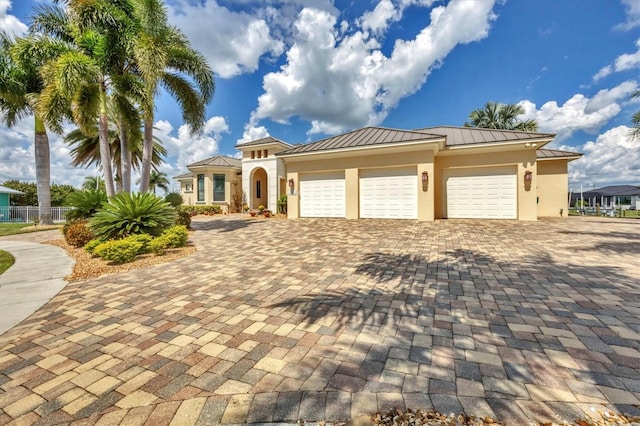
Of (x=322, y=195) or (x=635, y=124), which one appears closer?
(x=322, y=195)

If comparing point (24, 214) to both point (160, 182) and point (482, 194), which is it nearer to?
point (160, 182)

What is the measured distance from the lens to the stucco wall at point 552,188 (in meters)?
15.1

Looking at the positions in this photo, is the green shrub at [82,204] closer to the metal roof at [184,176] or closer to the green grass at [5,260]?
the green grass at [5,260]

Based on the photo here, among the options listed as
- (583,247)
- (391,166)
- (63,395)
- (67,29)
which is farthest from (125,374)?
(67,29)

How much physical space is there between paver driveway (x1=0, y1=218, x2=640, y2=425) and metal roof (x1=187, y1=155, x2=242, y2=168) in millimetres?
19047

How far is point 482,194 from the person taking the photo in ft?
42.0

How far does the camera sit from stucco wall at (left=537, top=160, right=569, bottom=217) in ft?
49.5

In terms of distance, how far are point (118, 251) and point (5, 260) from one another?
3.36 m

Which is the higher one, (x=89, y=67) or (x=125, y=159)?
(x=89, y=67)

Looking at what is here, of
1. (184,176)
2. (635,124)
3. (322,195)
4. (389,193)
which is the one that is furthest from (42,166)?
(635,124)

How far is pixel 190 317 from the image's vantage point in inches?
133

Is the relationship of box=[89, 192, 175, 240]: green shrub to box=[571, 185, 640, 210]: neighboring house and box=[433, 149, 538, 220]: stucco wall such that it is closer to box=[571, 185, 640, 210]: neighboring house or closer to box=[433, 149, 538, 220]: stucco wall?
box=[433, 149, 538, 220]: stucco wall

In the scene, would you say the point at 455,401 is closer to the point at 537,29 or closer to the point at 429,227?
the point at 429,227

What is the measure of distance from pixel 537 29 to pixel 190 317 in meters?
15.3
